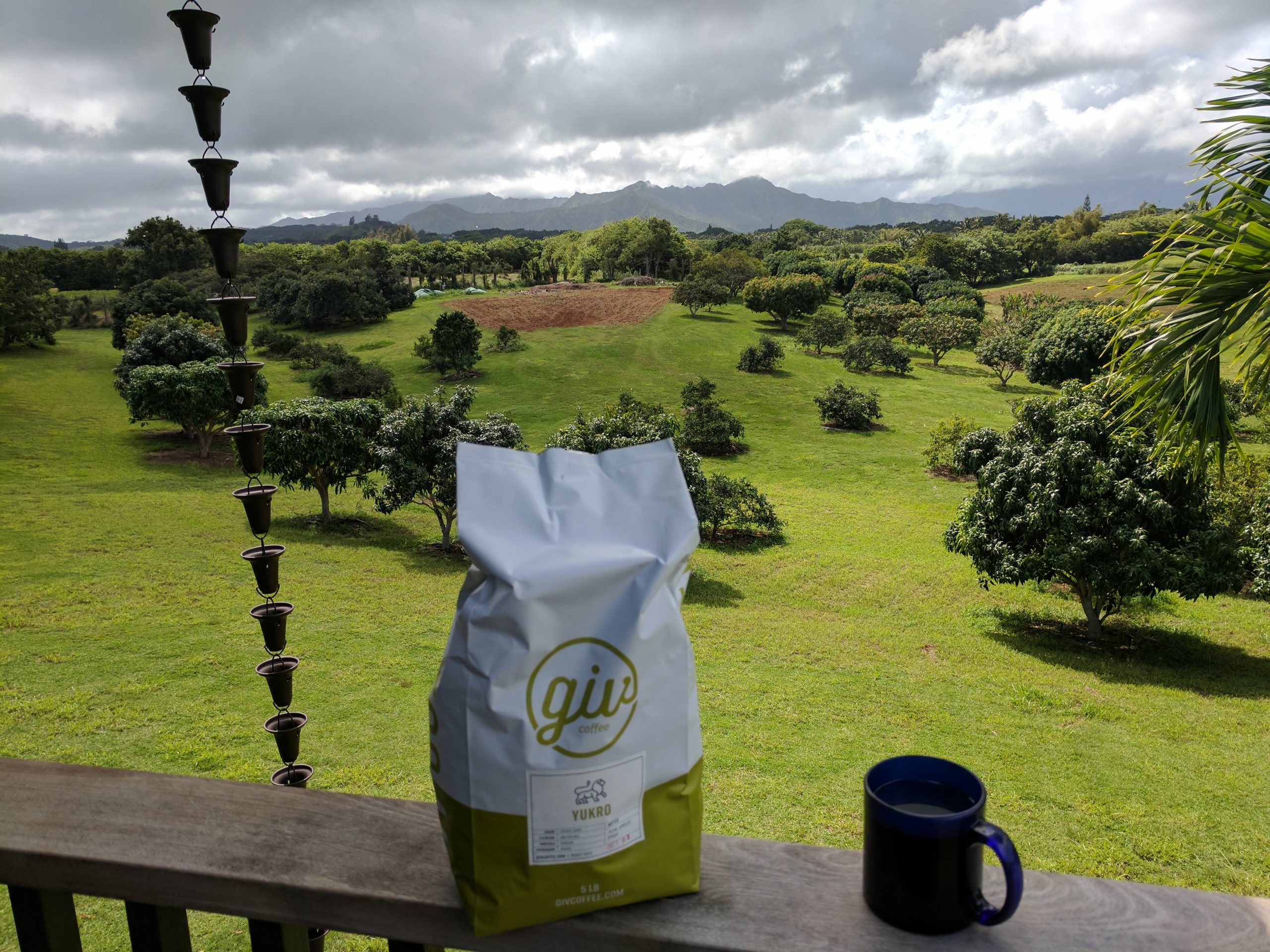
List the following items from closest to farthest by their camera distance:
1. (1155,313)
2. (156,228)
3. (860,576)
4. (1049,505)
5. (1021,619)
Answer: (1155,313), (1049,505), (1021,619), (860,576), (156,228)

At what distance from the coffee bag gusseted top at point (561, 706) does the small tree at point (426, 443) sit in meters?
14.0

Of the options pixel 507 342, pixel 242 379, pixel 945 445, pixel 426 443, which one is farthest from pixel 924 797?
pixel 507 342

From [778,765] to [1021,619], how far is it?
310 inches

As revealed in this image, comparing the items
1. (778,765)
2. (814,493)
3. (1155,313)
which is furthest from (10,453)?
(1155,313)

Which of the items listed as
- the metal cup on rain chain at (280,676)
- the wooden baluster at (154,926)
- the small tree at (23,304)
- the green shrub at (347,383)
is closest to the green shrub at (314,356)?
the green shrub at (347,383)

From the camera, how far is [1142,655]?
39.8ft

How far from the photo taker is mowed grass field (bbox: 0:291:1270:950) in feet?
22.9

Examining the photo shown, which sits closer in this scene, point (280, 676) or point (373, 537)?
point (280, 676)

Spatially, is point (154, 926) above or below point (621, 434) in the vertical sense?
above

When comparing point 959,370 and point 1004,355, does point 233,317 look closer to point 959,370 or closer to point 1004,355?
point 1004,355

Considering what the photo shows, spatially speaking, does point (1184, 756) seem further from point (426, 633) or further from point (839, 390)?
point (839, 390)

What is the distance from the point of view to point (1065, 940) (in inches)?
35.3

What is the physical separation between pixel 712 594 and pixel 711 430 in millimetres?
12560

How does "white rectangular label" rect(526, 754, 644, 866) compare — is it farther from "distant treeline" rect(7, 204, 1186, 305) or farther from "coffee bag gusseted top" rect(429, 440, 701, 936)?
"distant treeline" rect(7, 204, 1186, 305)
